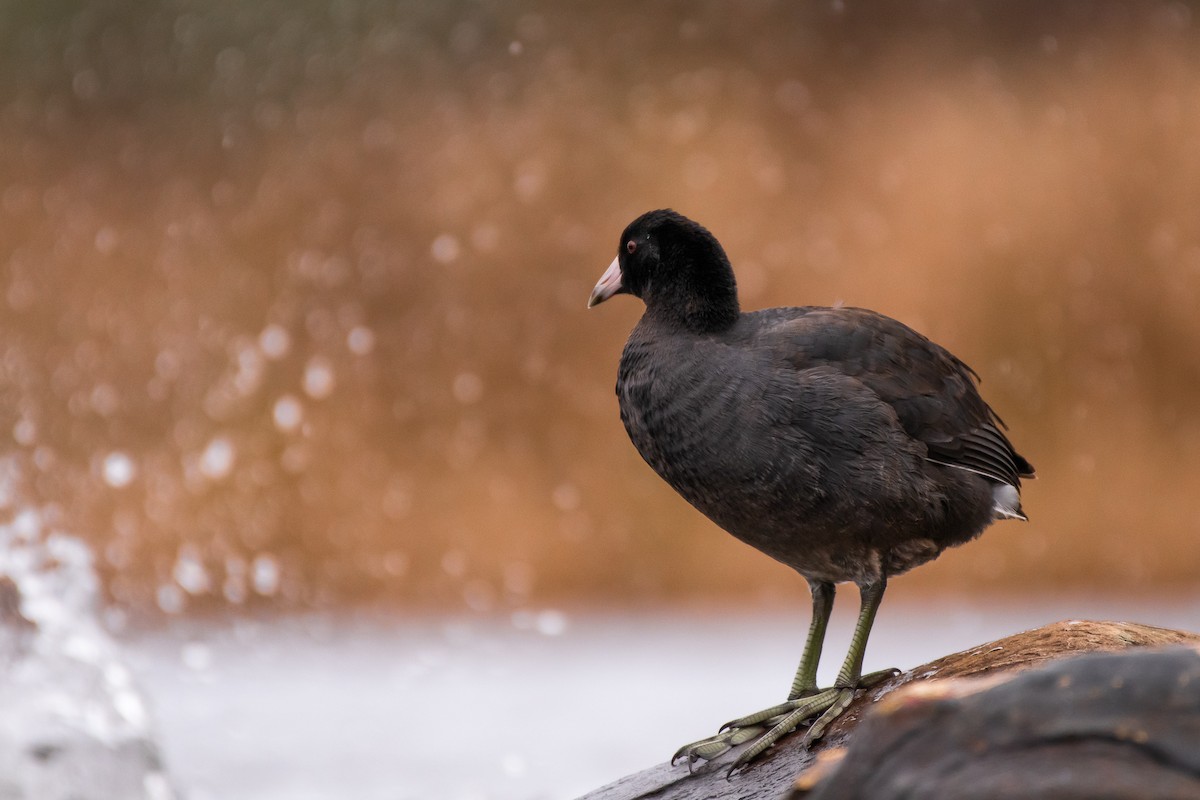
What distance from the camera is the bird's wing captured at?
2416mm

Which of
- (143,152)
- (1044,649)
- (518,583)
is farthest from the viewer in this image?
(143,152)

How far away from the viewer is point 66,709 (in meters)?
3.46

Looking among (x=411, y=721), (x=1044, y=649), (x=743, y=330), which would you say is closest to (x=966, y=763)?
(x=1044, y=649)

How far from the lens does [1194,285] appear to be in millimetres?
6699

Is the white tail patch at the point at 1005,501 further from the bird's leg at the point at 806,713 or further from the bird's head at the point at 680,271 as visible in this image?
the bird's head at the point at 680,271

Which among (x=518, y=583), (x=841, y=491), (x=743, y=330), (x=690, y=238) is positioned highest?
(x=518, y=583)

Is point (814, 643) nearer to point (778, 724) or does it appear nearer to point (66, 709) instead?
point (778, 724)

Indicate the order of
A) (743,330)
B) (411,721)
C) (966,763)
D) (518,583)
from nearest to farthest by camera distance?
(966,763)
(743,330)
(411,721)
(518,583)

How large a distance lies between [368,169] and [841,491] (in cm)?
519

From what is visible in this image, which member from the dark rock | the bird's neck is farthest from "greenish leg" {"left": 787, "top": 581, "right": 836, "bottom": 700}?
the dark rock

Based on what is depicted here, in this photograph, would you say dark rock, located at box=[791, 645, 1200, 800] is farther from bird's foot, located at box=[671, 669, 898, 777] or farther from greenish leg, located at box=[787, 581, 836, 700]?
greenish leg, located at box=[787, 581, 836, 700]

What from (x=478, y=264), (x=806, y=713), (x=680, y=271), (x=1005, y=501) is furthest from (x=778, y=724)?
(x=478, y=264)

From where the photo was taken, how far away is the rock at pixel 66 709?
129 inches

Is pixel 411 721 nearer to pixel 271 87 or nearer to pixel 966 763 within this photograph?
pixel 271 87
